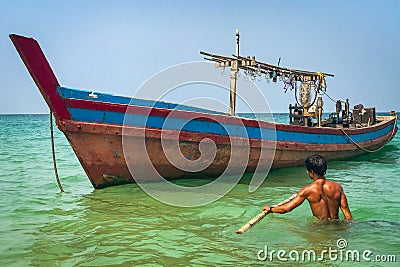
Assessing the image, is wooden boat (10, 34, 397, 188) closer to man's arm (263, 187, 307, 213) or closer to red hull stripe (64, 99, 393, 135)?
red hull stripe (64, 99, 393, 135)

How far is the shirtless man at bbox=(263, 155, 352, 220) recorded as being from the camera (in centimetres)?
454

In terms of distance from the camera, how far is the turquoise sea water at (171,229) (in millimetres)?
4051

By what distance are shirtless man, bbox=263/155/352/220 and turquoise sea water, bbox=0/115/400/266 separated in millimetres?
221

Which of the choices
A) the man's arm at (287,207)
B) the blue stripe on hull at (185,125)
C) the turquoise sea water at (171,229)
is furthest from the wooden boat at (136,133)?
the man's arm at (287,207)

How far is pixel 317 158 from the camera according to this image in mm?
4641

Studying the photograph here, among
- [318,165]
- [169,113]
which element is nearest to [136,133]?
[169,113]

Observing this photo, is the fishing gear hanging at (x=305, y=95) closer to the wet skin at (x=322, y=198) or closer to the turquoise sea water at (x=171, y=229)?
the turquoise sea water at (x=171, y=229)

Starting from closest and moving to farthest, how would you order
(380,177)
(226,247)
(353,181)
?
1. (226,247)
2. (353,181)
3. (380,177)

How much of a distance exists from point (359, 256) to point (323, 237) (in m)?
0.50

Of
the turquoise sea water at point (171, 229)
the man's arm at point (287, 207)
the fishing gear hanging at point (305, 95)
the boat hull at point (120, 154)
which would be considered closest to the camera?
the turquoise sea water at point (171, 229)

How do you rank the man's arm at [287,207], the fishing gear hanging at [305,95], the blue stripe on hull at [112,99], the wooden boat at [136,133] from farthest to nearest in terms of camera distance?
the fishing gear hanging at [305,95] < the blue stripe on hull at [112,99] < the wooden boat at [136,133] < the man's arm at [287,207]

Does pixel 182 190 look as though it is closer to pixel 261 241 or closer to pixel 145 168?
pixel 145 168

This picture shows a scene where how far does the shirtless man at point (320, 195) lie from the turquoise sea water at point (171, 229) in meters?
0.22

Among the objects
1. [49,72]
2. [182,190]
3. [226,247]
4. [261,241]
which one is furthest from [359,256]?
[49,72]
